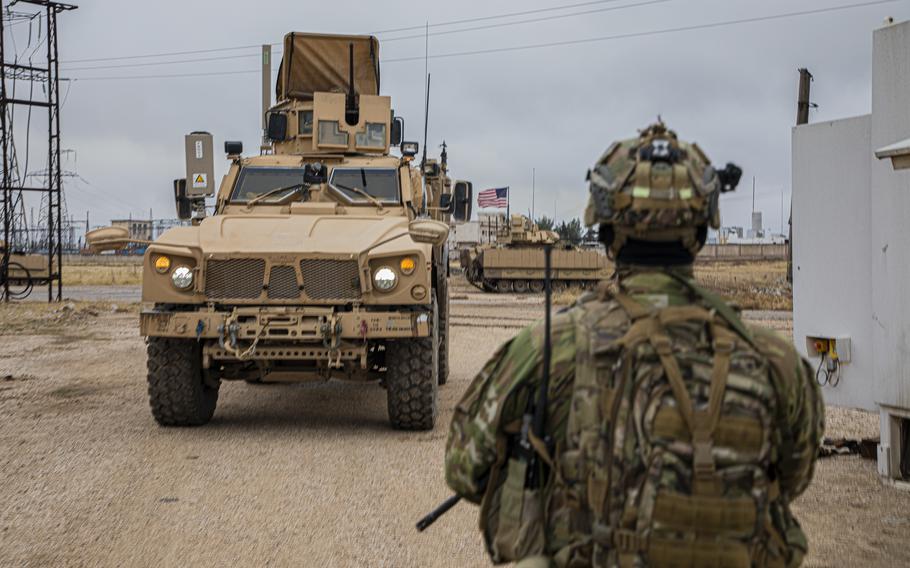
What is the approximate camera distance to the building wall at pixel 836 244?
5.94 meters

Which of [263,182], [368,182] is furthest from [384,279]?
[263,182]

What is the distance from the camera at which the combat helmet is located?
2.16m

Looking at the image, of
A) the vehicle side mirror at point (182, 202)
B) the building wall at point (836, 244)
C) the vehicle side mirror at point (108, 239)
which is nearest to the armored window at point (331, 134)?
the vehicle side mirror at point (182, 202)

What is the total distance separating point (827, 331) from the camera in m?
6.15

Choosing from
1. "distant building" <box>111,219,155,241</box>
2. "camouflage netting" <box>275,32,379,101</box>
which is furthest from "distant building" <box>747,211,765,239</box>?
"camouflage netting" <box>275,32,379,101</box>

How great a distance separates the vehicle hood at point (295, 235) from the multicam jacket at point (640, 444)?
16.8 feet

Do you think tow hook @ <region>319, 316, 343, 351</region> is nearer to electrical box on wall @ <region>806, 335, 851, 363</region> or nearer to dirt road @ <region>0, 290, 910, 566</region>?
dirt road @ <region>0, 290, 910, 566</region>

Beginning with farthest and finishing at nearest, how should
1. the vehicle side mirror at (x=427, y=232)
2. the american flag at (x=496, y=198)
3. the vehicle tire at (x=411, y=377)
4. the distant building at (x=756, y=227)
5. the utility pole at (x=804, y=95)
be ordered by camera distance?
the distant building at (x=756, y=227)
the american flag at (x=496, y=198)
the utility pole at (x=804, y=95)
the vehicle tire at (x=411, y=377)
the vehicle side mirror at (x=427, y=232)

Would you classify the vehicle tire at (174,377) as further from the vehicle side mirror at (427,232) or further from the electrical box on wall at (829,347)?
the electrical box on wall at (829,347)

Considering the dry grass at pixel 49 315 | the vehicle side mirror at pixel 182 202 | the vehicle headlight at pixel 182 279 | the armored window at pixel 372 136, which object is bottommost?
the dry grass at pixel 49 315

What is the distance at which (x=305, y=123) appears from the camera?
1017 cm

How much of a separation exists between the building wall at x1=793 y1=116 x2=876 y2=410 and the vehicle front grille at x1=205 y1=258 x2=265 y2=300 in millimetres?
3531

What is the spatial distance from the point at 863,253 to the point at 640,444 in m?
4.33

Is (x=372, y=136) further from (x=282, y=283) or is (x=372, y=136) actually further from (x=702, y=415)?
(x=702, y=415)
